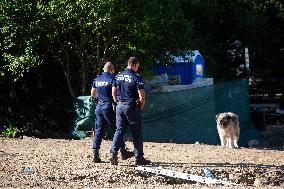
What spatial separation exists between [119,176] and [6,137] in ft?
27.3

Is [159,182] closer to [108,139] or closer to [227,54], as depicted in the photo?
[108,139]

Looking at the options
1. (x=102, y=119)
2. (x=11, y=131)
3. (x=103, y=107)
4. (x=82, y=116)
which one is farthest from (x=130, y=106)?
(x=11, y=131)

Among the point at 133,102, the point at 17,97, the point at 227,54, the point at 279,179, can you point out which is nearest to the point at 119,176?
the point at 133,102

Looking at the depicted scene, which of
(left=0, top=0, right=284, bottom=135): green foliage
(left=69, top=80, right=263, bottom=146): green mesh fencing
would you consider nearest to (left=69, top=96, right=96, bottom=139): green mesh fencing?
(left=69, top=80, right=263, bottom=146): green mesh fencing

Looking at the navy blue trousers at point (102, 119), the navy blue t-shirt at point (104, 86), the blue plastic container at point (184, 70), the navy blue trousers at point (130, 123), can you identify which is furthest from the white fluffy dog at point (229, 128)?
the blue plastic container at point (184, 70)

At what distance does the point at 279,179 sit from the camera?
1062 cm

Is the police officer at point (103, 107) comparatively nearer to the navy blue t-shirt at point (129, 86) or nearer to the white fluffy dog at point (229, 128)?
the navy blue t-shirt at point (129, 86)

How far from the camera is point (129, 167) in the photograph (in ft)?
34.3

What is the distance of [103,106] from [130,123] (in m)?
0.88

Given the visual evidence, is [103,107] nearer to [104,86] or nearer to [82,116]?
[104,86]

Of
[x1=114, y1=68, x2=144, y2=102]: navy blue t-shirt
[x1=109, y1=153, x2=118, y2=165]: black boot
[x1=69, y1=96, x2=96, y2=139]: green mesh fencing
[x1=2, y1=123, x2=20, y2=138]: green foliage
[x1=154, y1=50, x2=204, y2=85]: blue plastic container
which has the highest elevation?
[x1=154, y1=50, x2=204, y2=85]: blue plastic container

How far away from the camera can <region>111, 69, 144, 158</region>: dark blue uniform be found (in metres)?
10.5

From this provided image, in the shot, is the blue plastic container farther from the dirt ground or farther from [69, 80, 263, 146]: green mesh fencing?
the dirt ground


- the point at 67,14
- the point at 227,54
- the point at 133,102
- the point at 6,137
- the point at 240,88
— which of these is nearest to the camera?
the point at 133,102
